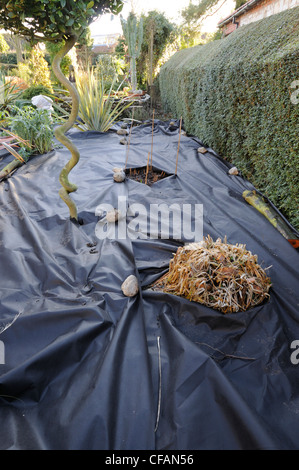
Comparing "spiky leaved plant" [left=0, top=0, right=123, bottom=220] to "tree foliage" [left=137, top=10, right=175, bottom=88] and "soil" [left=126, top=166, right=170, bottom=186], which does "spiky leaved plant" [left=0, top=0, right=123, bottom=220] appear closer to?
"soil" [left=126, top=166, right=170, bottom=186]

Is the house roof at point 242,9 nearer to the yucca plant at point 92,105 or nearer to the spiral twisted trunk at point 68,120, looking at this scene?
the yucca plant at point 92,105

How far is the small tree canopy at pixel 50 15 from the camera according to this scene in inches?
59.7

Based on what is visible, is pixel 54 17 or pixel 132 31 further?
pixel 132 31

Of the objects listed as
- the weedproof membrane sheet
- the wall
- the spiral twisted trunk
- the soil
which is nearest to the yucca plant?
the soil

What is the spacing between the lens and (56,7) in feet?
5.06

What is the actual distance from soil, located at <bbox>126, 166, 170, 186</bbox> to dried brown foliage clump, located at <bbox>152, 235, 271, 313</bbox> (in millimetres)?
1704

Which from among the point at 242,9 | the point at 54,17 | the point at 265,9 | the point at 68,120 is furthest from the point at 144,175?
the point at 242,9

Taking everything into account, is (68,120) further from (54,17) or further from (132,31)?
(132,31)

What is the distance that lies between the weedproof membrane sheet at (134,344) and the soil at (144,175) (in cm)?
84

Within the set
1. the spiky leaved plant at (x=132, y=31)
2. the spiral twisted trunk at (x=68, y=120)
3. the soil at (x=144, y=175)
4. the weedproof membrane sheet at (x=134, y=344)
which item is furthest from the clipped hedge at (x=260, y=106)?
the spiky leaved plant at (x=132, y=31)

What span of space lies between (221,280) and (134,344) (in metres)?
0.53

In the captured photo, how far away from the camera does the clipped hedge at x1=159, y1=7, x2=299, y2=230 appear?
82.1 inches

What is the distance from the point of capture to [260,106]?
8.24 ft

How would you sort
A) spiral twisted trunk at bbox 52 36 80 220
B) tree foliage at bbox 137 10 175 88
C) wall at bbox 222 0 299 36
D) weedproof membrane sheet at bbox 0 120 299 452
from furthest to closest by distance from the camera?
1. tree foliage at bbox 137 10 175 88
2. wall at bbox 222 0 299 36
3. spiral twisted trunk at bbox 52 36 80 220
4. weedproof membrane sheet at bbox 0 120 299 452
